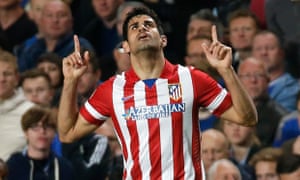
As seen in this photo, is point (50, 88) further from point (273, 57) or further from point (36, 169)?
point (273, 57)

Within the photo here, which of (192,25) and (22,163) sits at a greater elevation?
(192,25)

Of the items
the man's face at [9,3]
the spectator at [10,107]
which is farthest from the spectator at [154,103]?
the man's face at [9,3]

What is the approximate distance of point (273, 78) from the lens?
38.5 feet

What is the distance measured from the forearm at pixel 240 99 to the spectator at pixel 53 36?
15.1 feet

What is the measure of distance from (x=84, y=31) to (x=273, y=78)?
2.23 m

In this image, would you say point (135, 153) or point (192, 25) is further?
point (192, 25)

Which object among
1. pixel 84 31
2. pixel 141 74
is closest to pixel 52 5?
pixel 84 31

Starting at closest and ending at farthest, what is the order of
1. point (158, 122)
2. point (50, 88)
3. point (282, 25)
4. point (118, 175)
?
1. point (158, 122)
2. point (118, 175)
3. point (50, 88)
4. point (282, 25)

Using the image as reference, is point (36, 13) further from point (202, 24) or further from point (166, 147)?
point (166, 147)

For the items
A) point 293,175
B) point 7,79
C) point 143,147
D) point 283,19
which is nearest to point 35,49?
point 7,79

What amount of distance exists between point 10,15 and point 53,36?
2.50 feet

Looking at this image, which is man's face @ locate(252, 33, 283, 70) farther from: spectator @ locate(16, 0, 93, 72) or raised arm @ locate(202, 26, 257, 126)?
raised arm @ locate(202, 26, 257, 126)

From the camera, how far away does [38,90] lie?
37.8ft

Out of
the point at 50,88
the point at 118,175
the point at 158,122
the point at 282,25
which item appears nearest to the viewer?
the point at 158,122
